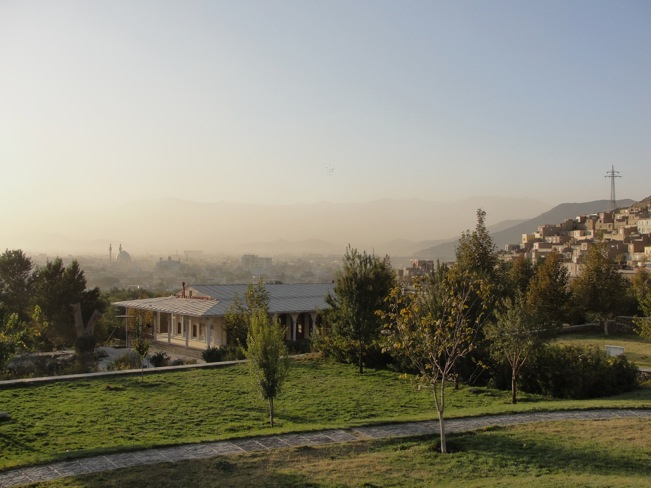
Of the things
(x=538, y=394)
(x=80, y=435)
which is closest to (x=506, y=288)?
(x=538, y=394)

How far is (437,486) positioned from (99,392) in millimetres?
12207

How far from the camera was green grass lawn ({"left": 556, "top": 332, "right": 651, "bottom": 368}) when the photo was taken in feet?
88.3

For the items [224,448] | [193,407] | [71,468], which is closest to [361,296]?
[193,407]

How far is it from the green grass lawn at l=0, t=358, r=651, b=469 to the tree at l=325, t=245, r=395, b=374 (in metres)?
2.27

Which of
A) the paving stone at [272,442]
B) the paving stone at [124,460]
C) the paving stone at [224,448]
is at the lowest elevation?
the paving stone at [272,442]

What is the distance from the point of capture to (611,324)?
37062 mm

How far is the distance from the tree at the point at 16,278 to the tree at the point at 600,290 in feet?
118

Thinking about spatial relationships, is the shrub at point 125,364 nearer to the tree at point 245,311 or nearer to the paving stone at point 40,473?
the tree at point 245,311

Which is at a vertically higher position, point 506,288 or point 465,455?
point 506,288

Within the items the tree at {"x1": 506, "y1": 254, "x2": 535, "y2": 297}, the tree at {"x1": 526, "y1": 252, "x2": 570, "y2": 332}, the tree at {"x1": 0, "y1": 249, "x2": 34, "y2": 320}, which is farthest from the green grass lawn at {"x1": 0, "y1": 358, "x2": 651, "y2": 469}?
the tree at {"x1": 0, "y1": 249, "x2": 34, "y2": 320}

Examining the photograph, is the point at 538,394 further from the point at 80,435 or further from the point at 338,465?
the point at 80,435

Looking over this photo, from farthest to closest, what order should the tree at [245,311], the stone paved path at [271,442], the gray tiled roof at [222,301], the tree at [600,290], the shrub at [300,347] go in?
the tree at [600,290]
the gray tiled roof at [222,301]
the shrub at [300,347]
the tree at [245,311]
the stone paved path at [271,442]

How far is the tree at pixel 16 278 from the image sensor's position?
43031 mm

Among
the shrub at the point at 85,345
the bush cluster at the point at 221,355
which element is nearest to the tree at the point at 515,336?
the bush cluster at the point at 221,355
